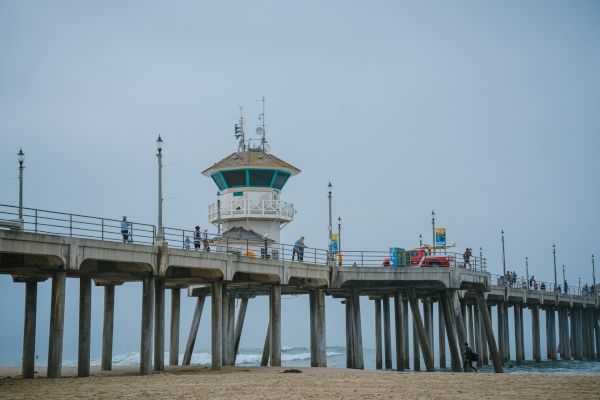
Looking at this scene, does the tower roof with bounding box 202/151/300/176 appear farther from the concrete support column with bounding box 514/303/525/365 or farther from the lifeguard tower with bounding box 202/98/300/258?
the concrete support column with bounding box 514/303/525/365

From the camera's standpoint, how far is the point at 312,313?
151 feet

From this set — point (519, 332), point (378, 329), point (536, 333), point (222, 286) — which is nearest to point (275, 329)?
point (222, 286)

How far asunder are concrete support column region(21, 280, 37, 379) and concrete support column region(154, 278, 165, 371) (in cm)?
496

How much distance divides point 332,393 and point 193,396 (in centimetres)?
376

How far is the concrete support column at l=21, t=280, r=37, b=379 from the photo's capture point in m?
33.8

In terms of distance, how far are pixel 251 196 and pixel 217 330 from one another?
12.5m

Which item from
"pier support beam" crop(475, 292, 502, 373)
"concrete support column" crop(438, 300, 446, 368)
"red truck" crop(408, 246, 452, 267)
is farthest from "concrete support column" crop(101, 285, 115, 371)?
"concrete support column" crop(438, 300, 446, 368)

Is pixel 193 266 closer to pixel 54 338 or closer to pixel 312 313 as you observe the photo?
pixel 54 338

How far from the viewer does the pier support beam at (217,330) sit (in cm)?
3812

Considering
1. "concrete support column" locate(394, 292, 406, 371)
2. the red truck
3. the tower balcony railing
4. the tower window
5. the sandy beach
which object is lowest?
the sandy beach

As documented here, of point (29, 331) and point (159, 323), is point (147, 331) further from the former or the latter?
point (29, 331)

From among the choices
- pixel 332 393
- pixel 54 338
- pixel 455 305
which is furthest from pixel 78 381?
pixel 455 305

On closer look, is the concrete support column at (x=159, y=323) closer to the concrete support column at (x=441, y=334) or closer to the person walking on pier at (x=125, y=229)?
the person walking on pier at (x=125, y=229)

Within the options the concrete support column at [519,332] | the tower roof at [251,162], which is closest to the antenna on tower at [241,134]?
the tower roof at [251,162]
